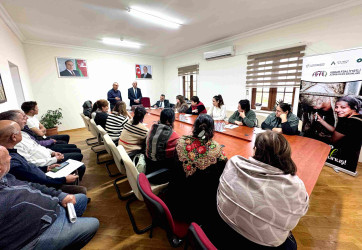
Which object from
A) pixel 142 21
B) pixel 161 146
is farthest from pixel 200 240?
pixel 142 21

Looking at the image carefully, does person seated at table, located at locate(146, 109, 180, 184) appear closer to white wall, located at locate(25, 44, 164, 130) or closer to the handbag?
the handbag

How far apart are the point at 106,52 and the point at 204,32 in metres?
3.60

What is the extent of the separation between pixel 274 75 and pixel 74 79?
584cm

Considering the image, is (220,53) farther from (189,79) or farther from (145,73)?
(145,73)

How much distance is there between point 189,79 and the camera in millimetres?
6008

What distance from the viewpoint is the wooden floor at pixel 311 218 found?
143cm

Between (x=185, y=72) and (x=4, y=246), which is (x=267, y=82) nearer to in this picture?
(x=185, y=72)

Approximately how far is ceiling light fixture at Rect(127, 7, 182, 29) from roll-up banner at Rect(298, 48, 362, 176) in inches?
102

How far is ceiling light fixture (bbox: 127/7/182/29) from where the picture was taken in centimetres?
261

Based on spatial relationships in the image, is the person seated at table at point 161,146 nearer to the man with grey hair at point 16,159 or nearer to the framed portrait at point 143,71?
the man with grey hair at point 16,159

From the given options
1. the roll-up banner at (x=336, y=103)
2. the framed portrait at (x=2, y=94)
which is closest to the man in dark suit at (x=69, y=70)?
the framed portrait at (x=2, y=94)

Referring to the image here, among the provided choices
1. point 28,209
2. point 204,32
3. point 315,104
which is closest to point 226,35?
point 204,32

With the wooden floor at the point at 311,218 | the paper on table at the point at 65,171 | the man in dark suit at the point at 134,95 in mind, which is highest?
the man in dark suit at the point at 134,95

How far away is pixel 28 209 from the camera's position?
92 cm
